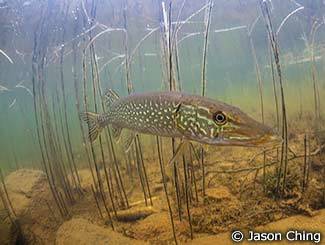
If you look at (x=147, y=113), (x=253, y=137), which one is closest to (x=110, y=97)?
(x=147, y=113)

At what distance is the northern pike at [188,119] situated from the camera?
2682 millimetres

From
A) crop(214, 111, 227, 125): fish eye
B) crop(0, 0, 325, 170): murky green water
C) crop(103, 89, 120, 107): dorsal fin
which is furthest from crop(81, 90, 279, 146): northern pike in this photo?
crop(0, 0, 325, 170): murky green water

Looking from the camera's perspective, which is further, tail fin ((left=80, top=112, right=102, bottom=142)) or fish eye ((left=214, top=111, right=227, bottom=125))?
tail fin ((left=80, top=112, right=102, bottom=142))

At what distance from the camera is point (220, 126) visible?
2.82 metres

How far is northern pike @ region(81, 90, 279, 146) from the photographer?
268 cm

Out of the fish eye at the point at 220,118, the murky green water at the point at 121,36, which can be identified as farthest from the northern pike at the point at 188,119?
the murky green water at the point at 121,36

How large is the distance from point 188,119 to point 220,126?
1.15 feet

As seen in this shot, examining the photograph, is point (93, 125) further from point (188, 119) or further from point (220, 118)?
point (220, 118)

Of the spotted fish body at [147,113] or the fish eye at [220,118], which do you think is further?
the spotted fish body at [147,113]

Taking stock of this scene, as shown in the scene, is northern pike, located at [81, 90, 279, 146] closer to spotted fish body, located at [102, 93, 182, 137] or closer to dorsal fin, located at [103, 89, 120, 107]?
spotted fish body, located at [102, 93, 182, 137]

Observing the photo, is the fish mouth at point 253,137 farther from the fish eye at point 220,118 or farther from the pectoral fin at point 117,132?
the pectoral fin at point 117,132

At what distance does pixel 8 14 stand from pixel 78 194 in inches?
313

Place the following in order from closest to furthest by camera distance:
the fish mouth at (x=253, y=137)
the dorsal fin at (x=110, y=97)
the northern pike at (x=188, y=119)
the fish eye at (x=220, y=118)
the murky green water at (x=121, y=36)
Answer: the fish mouth at (x=253, y=137) → the northern pike at (x=188, y=119) → the fish eye at (x=220, y=118) → the dorsal fin at (x=110, y=97) → the murky green water at (x=121, y=36)

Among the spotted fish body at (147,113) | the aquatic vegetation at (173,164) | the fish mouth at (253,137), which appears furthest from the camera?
the spotted fish body at (147,113)
